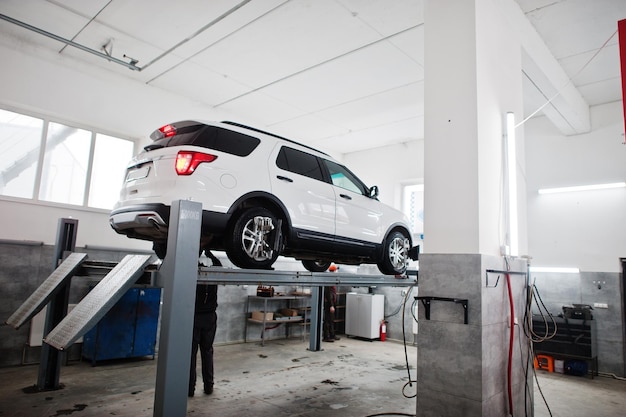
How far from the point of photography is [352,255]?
4949mm

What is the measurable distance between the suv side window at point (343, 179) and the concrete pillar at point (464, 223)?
4.38 ft

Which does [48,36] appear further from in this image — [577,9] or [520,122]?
[577,9]

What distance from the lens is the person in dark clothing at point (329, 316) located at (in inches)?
372

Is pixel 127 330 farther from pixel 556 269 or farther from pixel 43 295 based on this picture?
pixel 556 269

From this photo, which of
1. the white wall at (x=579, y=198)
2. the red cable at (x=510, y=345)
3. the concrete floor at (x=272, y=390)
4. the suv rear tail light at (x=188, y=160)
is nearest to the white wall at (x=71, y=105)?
the concrete floor at (x=272, y=390)

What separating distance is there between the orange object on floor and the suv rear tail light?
697 cm

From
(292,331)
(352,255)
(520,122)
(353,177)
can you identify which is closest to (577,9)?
(520,122)

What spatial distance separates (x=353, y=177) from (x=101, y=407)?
3829 mm

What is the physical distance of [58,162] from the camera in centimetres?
653

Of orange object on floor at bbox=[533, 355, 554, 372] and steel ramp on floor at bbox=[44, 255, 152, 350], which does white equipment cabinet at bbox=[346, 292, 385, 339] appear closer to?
orange object on floor at bbox=[533, 355, 554, 372]

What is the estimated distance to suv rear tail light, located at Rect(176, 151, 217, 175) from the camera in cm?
337

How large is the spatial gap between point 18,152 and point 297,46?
4407mm

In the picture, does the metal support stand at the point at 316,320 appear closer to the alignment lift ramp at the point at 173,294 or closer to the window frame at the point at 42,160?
the window frame at the point at 42,160

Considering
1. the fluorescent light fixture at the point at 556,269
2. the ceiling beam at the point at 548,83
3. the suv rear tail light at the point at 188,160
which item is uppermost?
the ceiling beam at the point at 548,83
